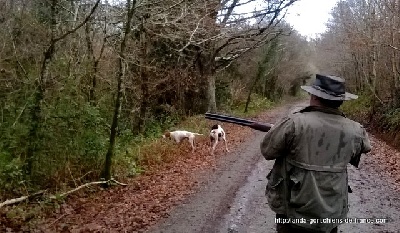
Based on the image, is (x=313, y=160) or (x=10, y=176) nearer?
(x=313, y=160)

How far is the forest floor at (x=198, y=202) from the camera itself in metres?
7.13

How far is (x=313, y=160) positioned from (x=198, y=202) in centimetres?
561

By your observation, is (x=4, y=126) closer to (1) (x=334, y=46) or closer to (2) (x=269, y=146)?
(2) (x=269, y=146)

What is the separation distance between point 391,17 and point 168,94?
11121mm

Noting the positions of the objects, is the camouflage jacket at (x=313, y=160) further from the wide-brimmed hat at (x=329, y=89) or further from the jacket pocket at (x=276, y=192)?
the wide-brimmed hat at (x=329, y=89)

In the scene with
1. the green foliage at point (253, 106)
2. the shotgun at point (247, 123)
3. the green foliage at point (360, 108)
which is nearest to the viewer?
the shotgun at point (247, 123)

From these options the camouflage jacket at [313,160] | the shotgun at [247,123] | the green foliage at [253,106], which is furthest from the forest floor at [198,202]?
the green foliage at [253,106]

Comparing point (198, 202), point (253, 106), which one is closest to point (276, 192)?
point (198, 202)

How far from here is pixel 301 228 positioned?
11.1 feet

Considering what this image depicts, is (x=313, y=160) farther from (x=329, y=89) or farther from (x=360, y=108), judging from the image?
(x=360, y=108)

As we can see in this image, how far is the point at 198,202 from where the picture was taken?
8633 millimetres

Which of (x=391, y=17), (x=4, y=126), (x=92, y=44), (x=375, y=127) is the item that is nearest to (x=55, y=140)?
(x=4, y=126)

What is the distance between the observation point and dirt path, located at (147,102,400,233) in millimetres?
7191

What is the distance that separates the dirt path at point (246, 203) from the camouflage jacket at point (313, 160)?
147 inches
